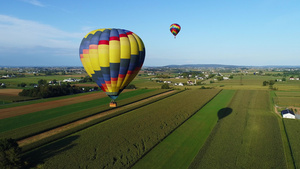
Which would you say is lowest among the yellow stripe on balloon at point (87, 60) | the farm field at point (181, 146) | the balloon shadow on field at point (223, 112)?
the balloon shadow on field at point (223, 112)

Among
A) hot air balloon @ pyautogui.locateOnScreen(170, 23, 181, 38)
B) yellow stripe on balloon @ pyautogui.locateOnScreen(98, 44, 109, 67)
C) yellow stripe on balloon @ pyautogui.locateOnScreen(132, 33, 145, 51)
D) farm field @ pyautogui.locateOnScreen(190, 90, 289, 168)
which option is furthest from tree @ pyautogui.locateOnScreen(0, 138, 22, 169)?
hot air balloon @ pyautogui.locateOnScreen(170, 23, 181, 38)

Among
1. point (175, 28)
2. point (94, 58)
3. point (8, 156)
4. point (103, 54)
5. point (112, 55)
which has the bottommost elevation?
point (8, 156)

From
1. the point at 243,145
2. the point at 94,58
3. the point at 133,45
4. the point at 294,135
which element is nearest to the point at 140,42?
the point at 133,45

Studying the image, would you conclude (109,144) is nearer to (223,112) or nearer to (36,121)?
(36,121)

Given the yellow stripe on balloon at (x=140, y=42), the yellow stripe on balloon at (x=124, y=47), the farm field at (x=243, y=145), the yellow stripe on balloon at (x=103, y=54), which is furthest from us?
the yellow stripe on balloon at (x=140, y=42)

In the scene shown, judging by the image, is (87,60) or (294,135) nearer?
(87,60)

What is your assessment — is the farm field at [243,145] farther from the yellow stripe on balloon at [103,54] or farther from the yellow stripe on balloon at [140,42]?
the yellow stripe on balloon at [103,54]

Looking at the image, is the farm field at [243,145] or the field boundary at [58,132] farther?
the field boundary at [58,132]

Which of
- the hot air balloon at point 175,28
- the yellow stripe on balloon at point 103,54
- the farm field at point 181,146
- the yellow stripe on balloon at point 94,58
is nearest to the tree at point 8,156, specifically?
the farm field at point 181,146

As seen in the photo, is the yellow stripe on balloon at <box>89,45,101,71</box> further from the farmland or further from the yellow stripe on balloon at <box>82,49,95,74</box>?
A: the farmland
